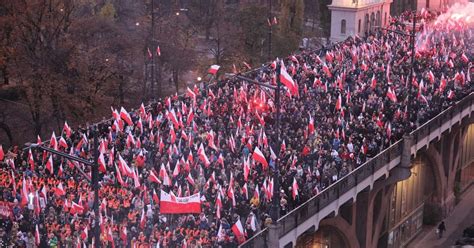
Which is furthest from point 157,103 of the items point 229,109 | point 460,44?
point 460,44

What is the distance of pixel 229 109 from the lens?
49.9 m

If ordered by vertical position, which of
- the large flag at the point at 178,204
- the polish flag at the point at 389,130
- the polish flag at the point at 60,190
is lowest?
the polish flag at the point at 389,130

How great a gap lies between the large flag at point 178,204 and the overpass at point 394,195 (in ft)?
8.21

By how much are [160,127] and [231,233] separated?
13901mm

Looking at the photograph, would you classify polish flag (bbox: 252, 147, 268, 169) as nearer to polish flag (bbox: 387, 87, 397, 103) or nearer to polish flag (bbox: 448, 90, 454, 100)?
polish flag (bbox: 387, 87, 397, 103)

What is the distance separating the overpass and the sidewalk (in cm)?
59

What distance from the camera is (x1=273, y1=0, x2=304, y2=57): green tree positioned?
80125 mm

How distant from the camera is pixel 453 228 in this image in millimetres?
56969

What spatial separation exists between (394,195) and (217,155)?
1471cm

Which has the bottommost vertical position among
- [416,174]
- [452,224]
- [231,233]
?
[452,224]

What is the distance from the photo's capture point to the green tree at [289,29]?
80.1m

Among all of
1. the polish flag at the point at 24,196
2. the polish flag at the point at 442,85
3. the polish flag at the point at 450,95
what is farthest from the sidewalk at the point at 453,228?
the polish flag at the point at 24,196

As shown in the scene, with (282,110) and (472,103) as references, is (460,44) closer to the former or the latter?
(472,103)

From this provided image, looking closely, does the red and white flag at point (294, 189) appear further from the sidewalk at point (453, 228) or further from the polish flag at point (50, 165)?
the sidewalk at point (453, 228)
